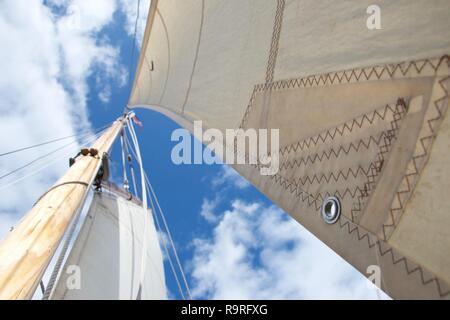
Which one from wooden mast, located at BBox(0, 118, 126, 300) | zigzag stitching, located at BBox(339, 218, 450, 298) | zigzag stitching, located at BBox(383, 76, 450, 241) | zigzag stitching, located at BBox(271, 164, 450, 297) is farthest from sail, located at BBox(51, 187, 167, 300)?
zigzag stitching, located at BBox(383, 76, 450, 241)

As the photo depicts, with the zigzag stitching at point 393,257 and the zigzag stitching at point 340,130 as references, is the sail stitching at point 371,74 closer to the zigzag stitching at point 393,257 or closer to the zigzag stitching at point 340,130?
the zigzag stitching at point 340,130

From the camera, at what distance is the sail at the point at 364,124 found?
1037 mm

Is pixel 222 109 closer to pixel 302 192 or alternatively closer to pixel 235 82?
pixel 235 82

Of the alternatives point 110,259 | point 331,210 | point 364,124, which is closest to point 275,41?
point 364,124

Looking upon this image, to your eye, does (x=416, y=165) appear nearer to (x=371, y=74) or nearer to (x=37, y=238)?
(x=371, y=74)

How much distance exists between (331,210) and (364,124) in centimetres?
37

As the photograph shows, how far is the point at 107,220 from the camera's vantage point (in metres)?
5.75

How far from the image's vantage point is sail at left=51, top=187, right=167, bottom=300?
3.86 metres

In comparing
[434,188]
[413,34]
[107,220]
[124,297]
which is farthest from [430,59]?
[107,220]

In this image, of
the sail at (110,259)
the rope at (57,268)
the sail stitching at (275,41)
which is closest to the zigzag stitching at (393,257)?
the sail stitching at (275,41)

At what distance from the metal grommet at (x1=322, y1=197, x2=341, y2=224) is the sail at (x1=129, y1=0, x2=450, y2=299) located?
0.03 metres

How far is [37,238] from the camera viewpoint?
5.44ft
